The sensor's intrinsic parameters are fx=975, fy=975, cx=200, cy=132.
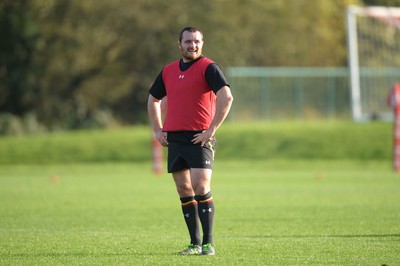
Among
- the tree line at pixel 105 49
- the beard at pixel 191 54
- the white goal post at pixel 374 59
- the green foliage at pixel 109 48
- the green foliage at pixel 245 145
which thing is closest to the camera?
the beard at pixel 191 54

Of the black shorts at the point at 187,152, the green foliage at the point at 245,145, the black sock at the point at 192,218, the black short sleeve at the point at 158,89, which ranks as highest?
the black short sleeve at the point at 158,89

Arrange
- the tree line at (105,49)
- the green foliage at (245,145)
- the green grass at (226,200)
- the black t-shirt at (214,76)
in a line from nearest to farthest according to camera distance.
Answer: the black t-shirt at (214,76) → the green grass at (226,200) → the green foliage at (245,145) → the tree line at (105,49)

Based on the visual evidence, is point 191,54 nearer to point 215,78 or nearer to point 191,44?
point 191,44

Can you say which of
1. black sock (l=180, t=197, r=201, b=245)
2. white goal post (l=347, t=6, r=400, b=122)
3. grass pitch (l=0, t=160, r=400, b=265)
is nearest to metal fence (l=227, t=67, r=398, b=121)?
white goal post (l=347, t=6, r=400, b=122)

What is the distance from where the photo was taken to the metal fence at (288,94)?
149 feet

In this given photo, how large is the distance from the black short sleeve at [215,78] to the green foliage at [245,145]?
2483 centimetres

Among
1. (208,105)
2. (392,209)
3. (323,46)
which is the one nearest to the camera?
(208,105)

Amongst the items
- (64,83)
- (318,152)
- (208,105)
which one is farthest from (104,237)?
(64,83)

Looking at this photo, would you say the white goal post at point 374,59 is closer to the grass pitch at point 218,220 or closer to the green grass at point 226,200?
the green grass at point 226,200

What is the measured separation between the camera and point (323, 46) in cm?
5953

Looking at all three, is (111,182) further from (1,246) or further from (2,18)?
(2,18)

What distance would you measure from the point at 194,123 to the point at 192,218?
1.05 meters

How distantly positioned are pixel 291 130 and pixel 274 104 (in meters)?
7.82

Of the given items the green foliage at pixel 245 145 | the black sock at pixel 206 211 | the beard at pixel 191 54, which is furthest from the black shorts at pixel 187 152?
the green foliage at pixel 245 145
